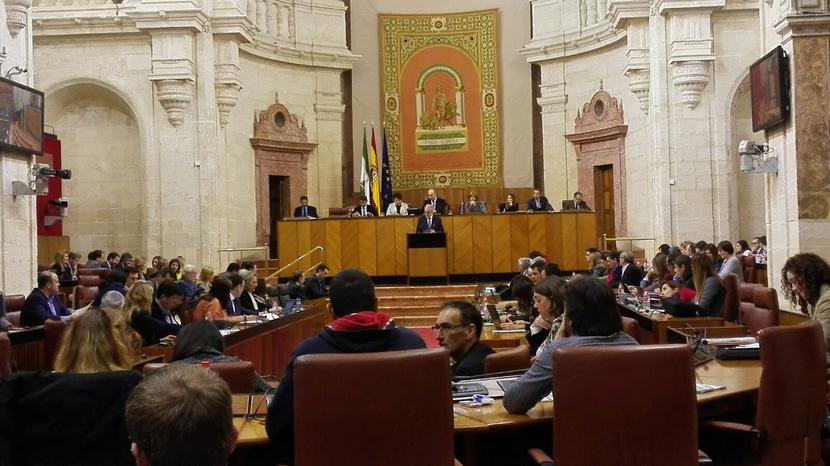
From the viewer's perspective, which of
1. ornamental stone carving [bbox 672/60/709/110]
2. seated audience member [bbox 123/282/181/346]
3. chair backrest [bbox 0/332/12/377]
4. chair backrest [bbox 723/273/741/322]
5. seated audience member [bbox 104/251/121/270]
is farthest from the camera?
ornamental stone carving [bbox 672/60/709/110]

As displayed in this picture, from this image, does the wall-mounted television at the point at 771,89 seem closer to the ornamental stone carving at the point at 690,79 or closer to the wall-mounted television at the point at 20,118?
the ornamental stone carving at the point at 690,79

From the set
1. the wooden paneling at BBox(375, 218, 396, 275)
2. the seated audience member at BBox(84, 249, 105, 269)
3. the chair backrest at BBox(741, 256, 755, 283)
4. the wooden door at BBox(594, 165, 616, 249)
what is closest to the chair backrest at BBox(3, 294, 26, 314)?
the seated audience member at BBox(84, 249, 105, 269)

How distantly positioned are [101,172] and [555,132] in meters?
9.35

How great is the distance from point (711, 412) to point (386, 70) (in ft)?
58.7

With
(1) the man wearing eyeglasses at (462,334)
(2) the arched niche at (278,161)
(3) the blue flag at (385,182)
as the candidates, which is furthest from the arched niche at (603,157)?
(1) the man wearing eyeglasses at (462,334)

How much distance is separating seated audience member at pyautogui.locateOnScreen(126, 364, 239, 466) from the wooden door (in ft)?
56.0

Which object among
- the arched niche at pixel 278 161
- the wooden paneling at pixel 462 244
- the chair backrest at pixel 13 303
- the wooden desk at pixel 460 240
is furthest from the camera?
the arched niche at pixel 278 161

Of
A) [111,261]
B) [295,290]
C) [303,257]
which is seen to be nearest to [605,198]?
[303,257]

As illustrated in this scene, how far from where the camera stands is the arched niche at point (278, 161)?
1859cm

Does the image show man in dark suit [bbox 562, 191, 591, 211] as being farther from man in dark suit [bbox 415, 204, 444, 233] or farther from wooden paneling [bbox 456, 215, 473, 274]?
man in dark suit [bbox 415, 204, 444, 233]

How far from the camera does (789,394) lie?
3.51 meters

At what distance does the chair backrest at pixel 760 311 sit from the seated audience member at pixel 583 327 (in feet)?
11.0

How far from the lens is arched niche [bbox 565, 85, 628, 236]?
59.3ft

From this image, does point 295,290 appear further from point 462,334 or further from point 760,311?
point 462,334
